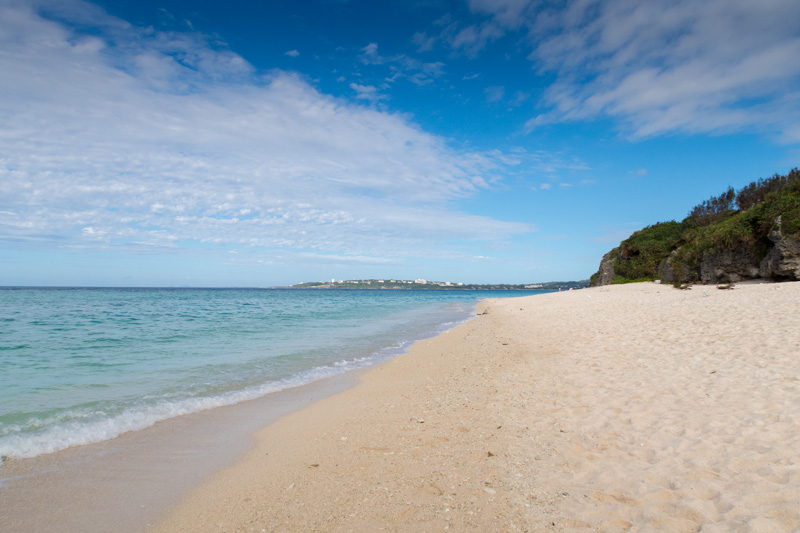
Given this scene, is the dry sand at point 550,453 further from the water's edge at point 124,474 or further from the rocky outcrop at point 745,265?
the rocky outcrop at point 745,265

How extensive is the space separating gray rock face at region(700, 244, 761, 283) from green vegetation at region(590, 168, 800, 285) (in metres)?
0.16

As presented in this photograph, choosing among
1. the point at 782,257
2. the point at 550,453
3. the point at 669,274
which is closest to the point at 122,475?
the point at 550,453

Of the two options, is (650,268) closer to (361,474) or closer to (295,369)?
(295,369)

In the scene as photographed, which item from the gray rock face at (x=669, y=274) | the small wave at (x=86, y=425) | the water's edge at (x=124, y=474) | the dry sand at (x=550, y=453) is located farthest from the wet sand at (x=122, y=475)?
the gray rock face at (x=669, y=274)

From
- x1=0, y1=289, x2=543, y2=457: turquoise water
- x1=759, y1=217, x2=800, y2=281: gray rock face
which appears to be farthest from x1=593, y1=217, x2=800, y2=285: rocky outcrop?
x1=0, y1=289, x2=543, y2=457: turquoise water

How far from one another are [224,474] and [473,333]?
13.1 meters

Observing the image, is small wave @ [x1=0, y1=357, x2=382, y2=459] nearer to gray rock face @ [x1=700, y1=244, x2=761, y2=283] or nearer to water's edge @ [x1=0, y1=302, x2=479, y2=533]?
water's edge @ [x1=0, y1=302, x2=479, y2=533]

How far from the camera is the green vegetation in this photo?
74.2 feet

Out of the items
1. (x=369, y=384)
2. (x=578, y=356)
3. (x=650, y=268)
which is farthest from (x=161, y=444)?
(x=650, y=268)

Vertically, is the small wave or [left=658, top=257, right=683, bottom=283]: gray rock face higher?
[left=658, top=257, right=683, bottom=283]: gray rock face

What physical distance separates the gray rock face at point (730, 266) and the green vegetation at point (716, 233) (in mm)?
158

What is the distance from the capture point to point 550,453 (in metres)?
4.49

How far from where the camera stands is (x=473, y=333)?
16.6 metres

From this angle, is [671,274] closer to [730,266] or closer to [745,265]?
[730,266]
